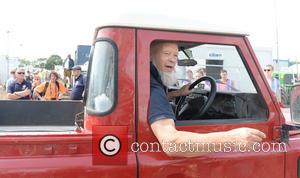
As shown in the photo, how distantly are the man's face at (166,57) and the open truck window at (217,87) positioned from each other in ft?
0.19

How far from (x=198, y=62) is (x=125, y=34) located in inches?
26.1

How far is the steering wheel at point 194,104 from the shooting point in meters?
2.25

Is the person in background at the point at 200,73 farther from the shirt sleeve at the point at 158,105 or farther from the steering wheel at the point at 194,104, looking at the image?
the shirt sleeve at the point at 158,105

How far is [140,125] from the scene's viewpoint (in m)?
1.92

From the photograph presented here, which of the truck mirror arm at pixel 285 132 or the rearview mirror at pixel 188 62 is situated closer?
the truck mirror arm at pixel 285 132

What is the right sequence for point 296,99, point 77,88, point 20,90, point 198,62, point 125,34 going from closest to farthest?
point 125,34 → point 296,99 → point 198,62 → point 77,88 → point 20,90

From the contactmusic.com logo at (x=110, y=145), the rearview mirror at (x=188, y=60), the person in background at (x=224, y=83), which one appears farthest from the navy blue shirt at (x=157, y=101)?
the person in background at (x=224, y=83)

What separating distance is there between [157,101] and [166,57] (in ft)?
0.93

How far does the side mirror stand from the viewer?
207 cm

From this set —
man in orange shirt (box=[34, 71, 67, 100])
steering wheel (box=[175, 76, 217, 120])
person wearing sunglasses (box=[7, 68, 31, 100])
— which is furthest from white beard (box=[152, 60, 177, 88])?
person wearing sunglasses (box=[7, 68, 31, 100])

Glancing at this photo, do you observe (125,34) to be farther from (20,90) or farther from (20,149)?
(20,90)

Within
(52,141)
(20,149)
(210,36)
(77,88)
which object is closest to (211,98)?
(210,36)

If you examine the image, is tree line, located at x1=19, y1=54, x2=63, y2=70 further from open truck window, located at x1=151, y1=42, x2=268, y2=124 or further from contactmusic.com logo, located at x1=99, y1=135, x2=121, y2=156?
contactmusic.com logo, located at x1=99, y1=135, x2=121, y2=156

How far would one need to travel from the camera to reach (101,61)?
6.55 feet
